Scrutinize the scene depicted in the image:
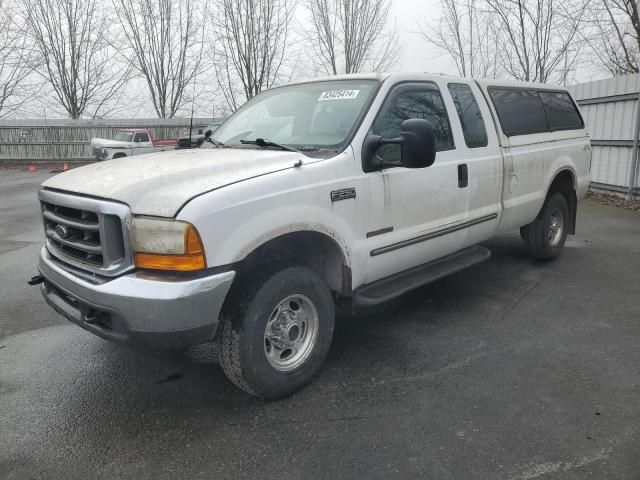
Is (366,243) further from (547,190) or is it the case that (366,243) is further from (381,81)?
(547,190)

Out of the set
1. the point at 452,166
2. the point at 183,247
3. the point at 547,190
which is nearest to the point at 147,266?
the point at 183,247

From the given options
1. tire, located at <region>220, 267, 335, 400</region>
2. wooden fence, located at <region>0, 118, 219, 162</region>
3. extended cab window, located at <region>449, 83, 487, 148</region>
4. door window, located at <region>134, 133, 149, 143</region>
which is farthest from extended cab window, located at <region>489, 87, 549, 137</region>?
wooden fence, located at <region>0, 118, 219, 162</region>

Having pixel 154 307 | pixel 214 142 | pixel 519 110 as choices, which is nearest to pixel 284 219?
pixel 154 307

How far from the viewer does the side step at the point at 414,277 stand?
358cm

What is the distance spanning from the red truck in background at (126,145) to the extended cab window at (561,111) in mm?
17669

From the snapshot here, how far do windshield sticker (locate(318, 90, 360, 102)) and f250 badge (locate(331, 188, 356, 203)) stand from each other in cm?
83

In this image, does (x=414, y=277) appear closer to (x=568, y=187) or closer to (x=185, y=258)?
(x=185, y=258)

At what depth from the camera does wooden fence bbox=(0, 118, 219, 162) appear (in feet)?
84.2

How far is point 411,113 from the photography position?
401 cm

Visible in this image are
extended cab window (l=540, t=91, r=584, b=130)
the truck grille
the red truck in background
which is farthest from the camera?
the red truck in background

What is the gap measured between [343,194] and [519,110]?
2.89 m

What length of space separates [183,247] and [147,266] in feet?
0.81

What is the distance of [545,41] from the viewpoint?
17.1 metres

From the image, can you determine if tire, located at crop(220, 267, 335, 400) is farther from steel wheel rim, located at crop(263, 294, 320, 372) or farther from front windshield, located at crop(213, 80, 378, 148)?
front windshield, located at crop(213, 80, 378, 148)
